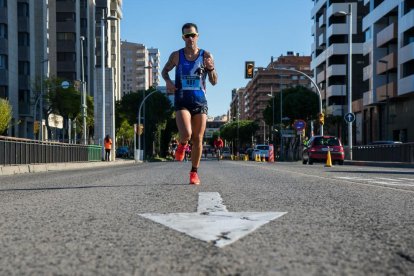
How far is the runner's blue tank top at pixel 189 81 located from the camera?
7.98 meters

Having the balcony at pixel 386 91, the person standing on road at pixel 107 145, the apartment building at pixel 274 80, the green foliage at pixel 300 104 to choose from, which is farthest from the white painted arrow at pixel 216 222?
the apartment building at pixel 274 80

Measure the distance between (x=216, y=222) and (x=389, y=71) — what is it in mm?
51285

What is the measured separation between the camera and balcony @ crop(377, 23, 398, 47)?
49.9 meters

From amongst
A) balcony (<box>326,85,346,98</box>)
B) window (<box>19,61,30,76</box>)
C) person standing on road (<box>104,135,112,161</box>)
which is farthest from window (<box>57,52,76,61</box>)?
person standing on road (<box>104,135,112,161</box>)

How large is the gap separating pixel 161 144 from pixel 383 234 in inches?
3491

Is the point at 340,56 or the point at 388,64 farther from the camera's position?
the point at 340,56

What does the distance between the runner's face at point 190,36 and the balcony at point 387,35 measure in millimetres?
45405

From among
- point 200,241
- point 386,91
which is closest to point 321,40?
point 386,91

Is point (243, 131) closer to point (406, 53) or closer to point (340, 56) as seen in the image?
point (340, 56)

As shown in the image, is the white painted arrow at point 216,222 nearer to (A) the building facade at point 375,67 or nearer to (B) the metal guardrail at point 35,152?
(B) the metal guardrail at point 35,152

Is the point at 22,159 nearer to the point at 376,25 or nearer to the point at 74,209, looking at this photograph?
the point at 74,209

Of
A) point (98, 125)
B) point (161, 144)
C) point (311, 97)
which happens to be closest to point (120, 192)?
point (98, 125)

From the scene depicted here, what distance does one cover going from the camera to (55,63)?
77812mm

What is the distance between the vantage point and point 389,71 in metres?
52.1
